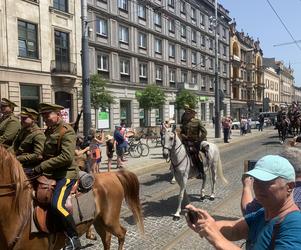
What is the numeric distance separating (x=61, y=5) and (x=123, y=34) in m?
8.79

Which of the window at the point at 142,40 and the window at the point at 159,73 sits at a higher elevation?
the window at the point at 142,40

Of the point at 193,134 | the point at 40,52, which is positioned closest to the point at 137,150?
the point at 40,52

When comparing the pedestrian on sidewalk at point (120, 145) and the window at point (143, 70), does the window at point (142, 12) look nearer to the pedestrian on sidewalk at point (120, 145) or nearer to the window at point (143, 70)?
the window at point (143, 70)

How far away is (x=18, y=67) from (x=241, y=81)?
5453 centimetres

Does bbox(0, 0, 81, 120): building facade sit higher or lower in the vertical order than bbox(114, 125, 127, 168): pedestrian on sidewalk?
higher

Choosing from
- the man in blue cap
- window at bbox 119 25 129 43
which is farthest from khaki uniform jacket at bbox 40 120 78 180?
window at bbox 119 25 129 43

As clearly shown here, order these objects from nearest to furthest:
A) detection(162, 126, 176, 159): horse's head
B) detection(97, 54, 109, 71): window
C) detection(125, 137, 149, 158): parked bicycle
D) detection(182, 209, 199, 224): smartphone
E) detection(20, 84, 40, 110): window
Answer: detection(182, 209, 199, 224): smartphone
detection(162, 126, 176, 159): horse's head
detection(125, 137, 149, 158): parked bicycle
detection(20, 84, 40, 110): window
detection(97, 54, 109, 71): window

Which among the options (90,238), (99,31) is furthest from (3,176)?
(99,31)

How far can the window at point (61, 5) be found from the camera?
27250 millimetres

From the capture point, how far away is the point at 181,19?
46531 millimetres

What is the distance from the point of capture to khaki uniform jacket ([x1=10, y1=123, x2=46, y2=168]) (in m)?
5.11

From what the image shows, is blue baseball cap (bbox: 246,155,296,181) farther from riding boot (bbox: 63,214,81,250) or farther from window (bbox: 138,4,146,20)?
window (bbox: 138,4,146,20)

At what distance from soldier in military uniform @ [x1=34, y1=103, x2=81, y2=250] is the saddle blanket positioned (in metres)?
0.20

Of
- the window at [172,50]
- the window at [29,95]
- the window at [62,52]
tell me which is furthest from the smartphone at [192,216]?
the window at [172,50]
